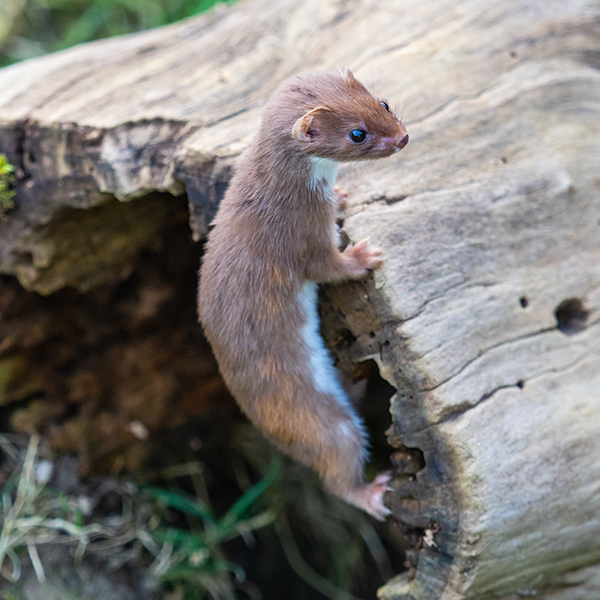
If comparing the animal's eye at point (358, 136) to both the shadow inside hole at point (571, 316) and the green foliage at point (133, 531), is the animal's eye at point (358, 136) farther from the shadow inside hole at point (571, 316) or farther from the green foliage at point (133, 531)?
the green foliage at point (133, 531)

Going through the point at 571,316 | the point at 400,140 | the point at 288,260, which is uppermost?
the point at 400,140

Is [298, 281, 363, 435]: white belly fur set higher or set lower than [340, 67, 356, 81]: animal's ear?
lower

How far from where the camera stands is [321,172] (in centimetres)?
207

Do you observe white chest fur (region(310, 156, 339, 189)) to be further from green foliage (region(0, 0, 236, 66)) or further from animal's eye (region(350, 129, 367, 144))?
green foliage (region(0, 0, 236, 66))

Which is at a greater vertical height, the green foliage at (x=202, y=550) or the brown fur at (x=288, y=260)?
the brown fur at (x=288, y=260)

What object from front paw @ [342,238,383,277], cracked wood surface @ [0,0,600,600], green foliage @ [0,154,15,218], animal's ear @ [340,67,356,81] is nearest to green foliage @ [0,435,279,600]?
cracked wood surface @ [0,0,600,600]

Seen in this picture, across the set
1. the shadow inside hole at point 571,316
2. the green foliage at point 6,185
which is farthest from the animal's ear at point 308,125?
the green foliage at point 6,185

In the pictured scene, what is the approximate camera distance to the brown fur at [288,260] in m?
1.93

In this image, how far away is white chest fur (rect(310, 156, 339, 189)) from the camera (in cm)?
205

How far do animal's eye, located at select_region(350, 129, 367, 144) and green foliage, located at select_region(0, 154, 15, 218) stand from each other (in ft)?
4.78

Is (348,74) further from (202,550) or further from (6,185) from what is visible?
(202,550)

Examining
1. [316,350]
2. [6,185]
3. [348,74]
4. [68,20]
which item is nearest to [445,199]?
[348,74]

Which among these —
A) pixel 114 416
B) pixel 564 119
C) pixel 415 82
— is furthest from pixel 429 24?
pixel 114 416

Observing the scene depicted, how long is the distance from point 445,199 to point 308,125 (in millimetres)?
541
